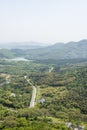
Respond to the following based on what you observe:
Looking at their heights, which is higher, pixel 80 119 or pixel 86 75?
pixel 86 75

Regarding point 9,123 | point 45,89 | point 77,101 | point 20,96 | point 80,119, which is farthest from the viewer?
point 45,89

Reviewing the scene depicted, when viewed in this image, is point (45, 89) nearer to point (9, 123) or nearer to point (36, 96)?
point (36, 96)

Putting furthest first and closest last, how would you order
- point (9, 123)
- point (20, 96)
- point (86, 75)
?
point (86, 75), point (20, 96), point (9, 123)

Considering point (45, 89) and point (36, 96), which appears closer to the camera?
point (36, 96)

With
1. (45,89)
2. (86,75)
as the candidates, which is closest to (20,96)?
(45,89)

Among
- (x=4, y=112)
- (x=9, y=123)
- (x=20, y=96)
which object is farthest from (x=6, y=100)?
(x=9, y=123)

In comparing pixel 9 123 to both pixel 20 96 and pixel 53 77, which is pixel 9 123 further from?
pixel 53 77
